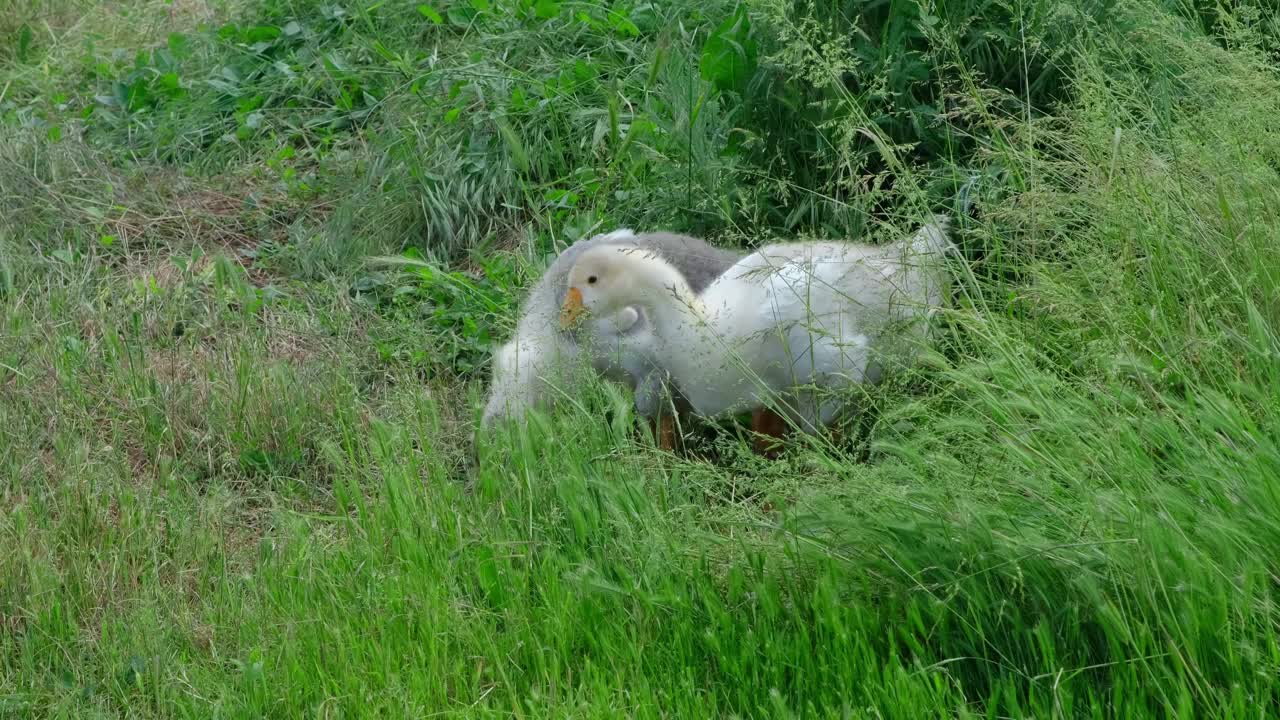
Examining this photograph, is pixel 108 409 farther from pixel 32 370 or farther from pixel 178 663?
pixel 178 663

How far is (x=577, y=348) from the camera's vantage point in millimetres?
4004

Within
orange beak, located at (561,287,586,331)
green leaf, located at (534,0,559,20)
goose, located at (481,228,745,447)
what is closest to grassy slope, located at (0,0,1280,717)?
goose, located at (481,228,745,447)

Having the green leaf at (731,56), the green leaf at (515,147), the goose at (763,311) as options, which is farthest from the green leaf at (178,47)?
the goose at (763,311)

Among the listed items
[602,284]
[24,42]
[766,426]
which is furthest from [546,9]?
[24,42]

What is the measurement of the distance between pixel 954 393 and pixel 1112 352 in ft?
1.26

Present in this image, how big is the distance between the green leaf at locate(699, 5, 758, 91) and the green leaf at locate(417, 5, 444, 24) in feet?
6.62

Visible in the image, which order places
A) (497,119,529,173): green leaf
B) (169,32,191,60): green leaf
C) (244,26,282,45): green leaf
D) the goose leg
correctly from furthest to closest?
(169,32,191,60): green leaf, (244,26,282,45): green leaf, (497,119,529,173): green leaf, the goose leg

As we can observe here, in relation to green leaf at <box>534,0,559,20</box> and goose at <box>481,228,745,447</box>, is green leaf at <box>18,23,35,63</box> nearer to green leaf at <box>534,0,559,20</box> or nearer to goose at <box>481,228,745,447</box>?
green leaf at <box>534,0,559,20</box>

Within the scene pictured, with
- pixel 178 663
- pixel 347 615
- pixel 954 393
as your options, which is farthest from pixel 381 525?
pixel 954 393

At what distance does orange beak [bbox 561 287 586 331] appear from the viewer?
13.0 ft

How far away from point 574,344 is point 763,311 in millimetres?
563

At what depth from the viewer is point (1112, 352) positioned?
2857 millimetres

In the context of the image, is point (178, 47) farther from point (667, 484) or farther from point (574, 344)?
point (667, 484)

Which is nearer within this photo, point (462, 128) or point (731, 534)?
point (731, 534)
